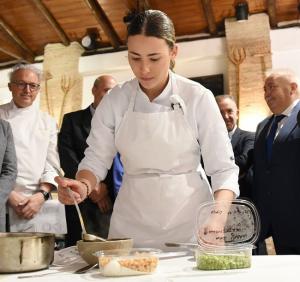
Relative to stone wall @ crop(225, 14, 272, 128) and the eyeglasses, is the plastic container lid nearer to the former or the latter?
the eyeglasses

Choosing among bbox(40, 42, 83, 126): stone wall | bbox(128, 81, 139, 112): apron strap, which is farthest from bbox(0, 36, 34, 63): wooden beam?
bbox(128, 81, 139, 112): apron strap

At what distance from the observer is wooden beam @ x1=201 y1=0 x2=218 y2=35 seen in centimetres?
721

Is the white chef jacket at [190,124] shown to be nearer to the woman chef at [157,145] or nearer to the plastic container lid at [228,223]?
the woman chef at [157,145]

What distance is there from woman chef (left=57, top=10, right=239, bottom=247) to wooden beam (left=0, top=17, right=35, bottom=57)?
688 centimetres

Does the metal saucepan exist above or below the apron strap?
below

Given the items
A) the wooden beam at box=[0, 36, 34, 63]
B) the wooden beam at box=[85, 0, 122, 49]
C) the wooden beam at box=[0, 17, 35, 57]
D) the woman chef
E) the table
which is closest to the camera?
the table

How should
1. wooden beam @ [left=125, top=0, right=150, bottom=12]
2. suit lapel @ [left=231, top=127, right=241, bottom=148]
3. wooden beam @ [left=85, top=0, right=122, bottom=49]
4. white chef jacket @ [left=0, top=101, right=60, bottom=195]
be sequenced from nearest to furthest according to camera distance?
white chef jacket @ [left=0, top=101, right=60, bottom=195] → suit lapel @ [left=231, top=127, right=241, bottom=148] → wooden beam @ [left=125, top=0, right=150, bottom=12] → wooden beam @ [left=85, top=0, right=122, bottom=49]

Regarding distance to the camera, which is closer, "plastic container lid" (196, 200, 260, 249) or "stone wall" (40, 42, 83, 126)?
"plastic container lid" (196, 200, 260, 249)

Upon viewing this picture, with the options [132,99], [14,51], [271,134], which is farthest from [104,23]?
[132,99]

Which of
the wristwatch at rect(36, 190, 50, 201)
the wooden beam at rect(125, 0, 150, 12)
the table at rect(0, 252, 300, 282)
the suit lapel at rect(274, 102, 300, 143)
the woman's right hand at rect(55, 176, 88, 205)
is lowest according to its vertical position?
the table at rect(0, 252, 300, 282)

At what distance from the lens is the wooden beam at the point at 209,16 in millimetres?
7213

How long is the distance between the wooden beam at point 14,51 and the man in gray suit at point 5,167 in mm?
5885

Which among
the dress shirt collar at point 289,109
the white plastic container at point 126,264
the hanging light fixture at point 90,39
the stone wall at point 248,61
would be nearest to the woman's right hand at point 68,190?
the white plastic container at point 126,264

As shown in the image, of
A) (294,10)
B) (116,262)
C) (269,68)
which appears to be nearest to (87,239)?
(116,262)
